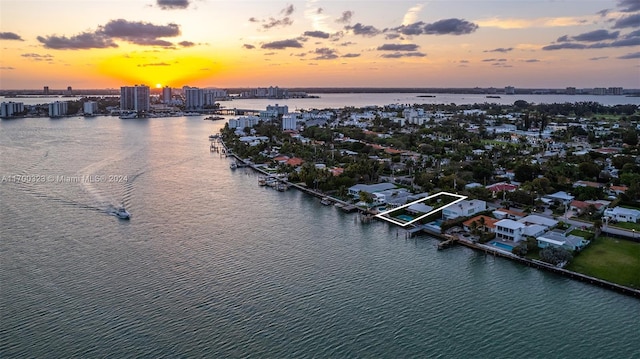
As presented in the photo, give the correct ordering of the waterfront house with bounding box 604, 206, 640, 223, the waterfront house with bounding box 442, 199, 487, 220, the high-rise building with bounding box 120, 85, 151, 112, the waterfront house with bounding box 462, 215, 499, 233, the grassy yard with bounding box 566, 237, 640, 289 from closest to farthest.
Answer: the grassy yard with bounding box 566, 237, 640, 289 → the waterfront house with bounding box 462, 215, 499, 233 → the waterfront house with bounding box 604, 206, 640, 223 → the waterfront house with bounding box 442, 199, 487, 220 → the high-rise building with bounding box 120, 85, 151, 112

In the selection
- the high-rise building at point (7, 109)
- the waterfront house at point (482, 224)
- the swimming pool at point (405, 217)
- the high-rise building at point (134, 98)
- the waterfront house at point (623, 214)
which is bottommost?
the swimming pool at point (405, 217)

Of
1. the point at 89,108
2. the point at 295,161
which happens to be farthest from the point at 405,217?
the point at 89,108

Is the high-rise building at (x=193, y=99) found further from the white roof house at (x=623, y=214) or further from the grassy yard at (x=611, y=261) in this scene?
the grassy yard at (x=611, y=261)

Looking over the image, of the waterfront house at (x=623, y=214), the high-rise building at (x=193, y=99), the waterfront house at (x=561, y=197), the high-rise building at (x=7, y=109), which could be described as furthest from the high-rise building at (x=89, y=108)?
the waterfront house at (x=623, y=214)

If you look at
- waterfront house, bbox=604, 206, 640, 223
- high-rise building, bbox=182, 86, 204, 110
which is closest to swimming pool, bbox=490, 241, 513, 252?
waterfront house, bbox=604, 206, 640, 223

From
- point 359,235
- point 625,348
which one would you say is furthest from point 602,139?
point 625,348

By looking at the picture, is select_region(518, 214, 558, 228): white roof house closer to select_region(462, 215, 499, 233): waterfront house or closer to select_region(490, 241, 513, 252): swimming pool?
select_region(462, 215, 499, 233): waterfront house

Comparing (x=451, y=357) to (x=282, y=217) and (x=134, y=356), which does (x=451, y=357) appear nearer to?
(x=134, y=356)

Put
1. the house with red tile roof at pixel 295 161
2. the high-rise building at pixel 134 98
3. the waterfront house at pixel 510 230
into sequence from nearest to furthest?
the waterfront house at pixel 510 230
the house with red tile roof at pixel 295 161
the high-rise building at pixel 134 98
